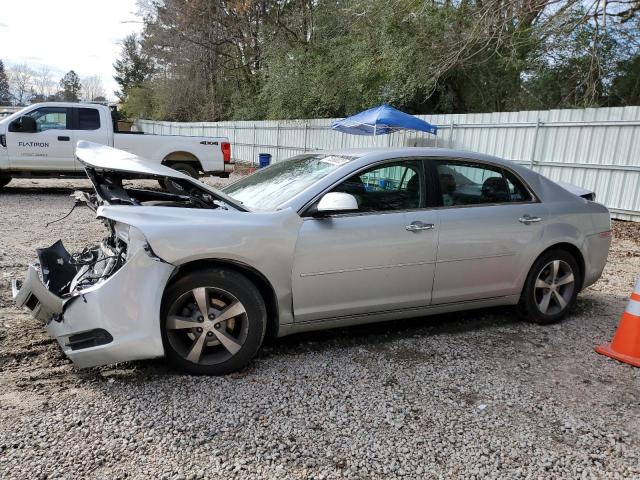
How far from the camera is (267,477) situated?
2.37 m

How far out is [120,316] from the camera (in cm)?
295

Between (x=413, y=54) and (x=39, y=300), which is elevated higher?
(x=413, y=54)

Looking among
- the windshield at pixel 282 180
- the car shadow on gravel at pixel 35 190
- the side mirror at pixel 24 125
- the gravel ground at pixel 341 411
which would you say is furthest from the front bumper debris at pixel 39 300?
the car shadow on gravel at pixel 35 190

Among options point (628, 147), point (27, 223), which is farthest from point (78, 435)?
point (628, 147)

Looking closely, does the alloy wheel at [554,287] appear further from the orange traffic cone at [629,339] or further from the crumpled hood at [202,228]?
the crumpled hood at [202,228]

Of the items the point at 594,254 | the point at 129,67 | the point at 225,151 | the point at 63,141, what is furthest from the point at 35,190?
the point at 129,67

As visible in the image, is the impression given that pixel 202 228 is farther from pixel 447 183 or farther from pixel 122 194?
pixel 447 183

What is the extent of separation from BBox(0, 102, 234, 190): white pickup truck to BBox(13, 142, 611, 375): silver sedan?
8065 millimetres

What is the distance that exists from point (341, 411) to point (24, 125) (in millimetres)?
10907

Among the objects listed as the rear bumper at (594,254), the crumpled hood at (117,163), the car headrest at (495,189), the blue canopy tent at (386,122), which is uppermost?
the blue canopy tent at (386,122)

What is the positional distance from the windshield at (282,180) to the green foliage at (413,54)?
8.55 meters

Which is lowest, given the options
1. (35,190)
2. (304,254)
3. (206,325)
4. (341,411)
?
(35,190)

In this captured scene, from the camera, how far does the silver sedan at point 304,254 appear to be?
3.02 metres

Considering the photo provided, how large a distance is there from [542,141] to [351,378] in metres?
9.49
